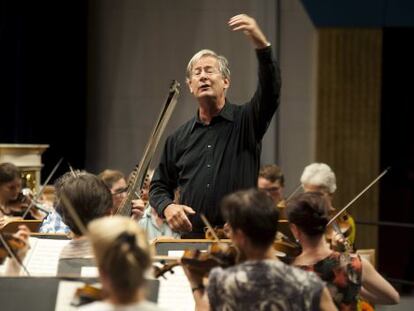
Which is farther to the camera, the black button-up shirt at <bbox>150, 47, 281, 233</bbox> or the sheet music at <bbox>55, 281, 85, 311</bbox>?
the black button-up shirt at <bbox>150, 47, 281, 233</bbox>

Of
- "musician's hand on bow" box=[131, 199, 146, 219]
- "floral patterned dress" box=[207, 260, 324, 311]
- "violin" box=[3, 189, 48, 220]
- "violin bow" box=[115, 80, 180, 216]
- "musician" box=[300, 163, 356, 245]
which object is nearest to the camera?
"floral patterned dress" box=[207, 260, 324, 311]

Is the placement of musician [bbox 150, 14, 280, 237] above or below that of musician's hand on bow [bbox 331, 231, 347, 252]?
above

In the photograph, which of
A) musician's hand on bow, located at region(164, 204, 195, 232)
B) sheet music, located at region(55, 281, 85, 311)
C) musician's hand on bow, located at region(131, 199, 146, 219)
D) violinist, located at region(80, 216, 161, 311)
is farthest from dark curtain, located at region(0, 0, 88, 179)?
violinist, located at region(80, 216, 161, 311)

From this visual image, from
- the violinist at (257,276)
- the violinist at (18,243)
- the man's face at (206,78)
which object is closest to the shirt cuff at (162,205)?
the man's face at (206,78)

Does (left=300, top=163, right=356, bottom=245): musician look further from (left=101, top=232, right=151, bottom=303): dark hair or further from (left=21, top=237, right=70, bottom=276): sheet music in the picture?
(left=101, top=232, right=151, bottom=303): dark hair

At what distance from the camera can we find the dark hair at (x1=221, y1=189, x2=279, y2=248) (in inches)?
119

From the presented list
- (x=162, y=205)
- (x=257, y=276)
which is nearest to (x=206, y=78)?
(x=162, y=205)

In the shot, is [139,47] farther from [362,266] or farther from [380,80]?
[362,266]

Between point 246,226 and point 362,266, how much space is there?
0.64 meters

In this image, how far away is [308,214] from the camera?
3.48m

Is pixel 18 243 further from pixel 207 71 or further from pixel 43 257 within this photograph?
pixel 207 71

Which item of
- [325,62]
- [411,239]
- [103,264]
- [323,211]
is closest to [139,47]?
[325,62]

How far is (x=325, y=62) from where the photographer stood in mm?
8891

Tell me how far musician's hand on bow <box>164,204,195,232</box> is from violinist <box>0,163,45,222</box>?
2.08m
